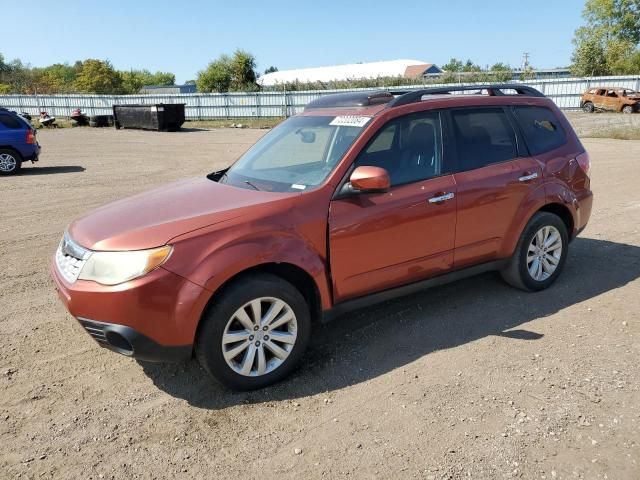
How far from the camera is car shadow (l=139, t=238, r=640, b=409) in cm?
355

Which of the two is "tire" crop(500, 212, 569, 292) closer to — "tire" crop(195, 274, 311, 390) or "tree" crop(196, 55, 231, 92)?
"tire" crop(195, 274, 311, 390)

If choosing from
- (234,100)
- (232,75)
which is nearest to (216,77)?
(232,75)

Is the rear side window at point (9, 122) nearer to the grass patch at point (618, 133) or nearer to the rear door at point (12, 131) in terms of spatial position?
the rear door at point (12, 131)

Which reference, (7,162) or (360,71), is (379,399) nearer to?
(7,162)

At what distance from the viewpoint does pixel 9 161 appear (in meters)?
13.9

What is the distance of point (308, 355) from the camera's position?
394cm

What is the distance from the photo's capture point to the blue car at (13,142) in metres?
13.7

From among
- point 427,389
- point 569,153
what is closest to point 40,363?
point 427,389

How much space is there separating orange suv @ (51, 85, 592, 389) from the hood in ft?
0.05

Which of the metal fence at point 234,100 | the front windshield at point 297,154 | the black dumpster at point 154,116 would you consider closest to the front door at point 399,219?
the front windshield at point 297,154

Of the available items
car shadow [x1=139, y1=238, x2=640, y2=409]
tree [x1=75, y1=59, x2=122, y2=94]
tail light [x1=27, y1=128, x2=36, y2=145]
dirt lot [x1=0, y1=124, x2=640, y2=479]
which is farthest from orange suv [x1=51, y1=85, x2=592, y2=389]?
tree [x1=75, y1=59, x2=122, y2=94]

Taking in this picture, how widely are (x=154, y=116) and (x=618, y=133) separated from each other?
24838 mm

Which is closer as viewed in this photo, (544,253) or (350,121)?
(350,121)

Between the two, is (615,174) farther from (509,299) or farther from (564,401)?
(564,401)
